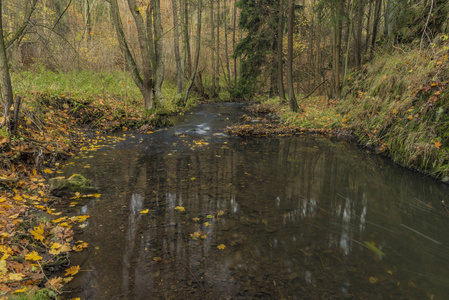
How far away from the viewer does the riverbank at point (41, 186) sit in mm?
2570

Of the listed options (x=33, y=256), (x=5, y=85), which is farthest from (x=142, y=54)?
(x=33, y=256)

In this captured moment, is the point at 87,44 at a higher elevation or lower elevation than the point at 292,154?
higher

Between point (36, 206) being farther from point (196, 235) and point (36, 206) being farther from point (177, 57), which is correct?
point (177, 57)

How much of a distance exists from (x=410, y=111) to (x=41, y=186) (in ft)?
28.7

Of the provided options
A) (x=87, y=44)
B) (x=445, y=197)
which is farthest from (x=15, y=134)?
(x=87, y=44)

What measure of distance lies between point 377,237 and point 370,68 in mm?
9472

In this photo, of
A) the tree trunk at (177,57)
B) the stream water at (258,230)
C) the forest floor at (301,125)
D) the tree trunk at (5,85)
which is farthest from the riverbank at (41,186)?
the tree trunk at (177,57)

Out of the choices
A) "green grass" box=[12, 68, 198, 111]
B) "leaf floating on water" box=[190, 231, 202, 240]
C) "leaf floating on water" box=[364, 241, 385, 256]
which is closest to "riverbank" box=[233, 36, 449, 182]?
"leaf floating on water" box=[364, 241, 385, 256]

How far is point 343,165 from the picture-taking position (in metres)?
6.96

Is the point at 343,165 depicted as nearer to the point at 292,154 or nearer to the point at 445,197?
the point at 292,154

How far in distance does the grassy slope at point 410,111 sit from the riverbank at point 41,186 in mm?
6276

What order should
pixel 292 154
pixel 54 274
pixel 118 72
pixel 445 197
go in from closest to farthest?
pixel 54 274, pixel 445 197, pixel 292 154, pixel 118 72

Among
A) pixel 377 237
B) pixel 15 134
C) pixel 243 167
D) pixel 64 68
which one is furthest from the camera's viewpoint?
pixel 64 68

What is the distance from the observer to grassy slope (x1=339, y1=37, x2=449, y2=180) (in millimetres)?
6010
